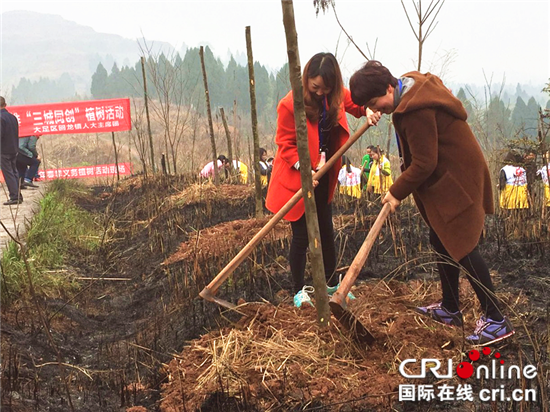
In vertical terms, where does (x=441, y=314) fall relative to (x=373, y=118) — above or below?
below

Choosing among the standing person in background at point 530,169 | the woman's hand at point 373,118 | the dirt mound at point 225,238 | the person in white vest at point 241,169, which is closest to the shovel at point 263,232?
the woman's hand at point 373,118

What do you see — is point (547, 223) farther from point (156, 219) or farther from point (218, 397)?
point (156, 219)

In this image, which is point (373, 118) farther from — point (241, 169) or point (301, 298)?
point (241, 169)

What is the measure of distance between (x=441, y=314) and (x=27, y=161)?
1037 centimetres

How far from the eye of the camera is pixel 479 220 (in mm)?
2781

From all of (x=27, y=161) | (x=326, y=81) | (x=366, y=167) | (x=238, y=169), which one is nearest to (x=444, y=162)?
(x=326, y=81)

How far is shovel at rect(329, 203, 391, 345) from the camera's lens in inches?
106

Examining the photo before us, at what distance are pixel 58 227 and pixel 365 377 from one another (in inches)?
202

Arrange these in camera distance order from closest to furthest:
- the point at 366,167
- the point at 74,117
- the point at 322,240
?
1. the point at 322,240
2. the point at 366,167
3. the point at 74,117

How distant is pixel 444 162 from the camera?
109 inches

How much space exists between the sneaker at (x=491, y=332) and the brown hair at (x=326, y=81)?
1.36 meters

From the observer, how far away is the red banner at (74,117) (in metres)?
15.1

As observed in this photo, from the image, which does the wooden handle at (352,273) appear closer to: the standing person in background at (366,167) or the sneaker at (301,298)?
the sneaker at (301,298)

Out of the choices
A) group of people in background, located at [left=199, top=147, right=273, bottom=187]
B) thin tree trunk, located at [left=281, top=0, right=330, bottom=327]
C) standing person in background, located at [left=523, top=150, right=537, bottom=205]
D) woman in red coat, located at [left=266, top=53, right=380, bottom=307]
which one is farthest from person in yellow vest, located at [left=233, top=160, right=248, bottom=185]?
thin tree trunk, located at [left=281, top=0, right=330, bottom=327]
